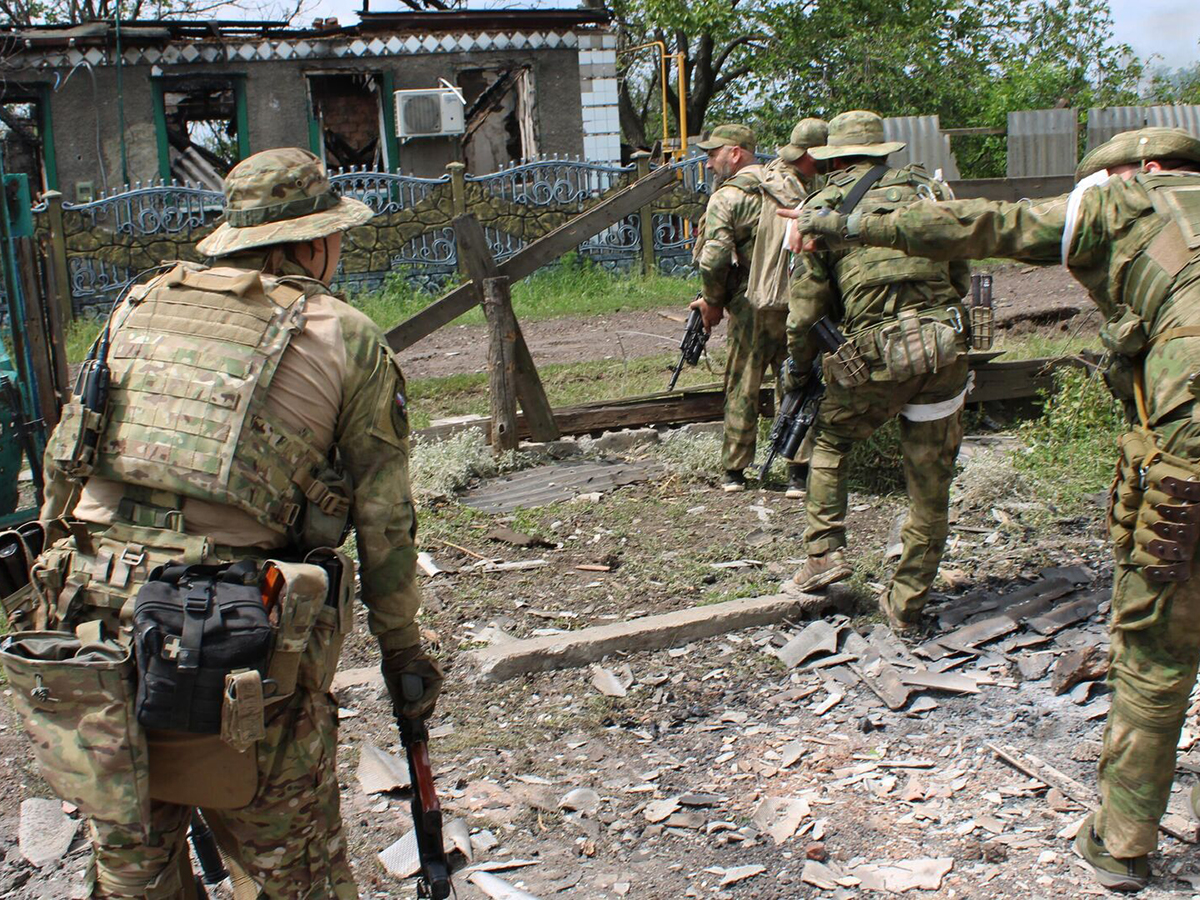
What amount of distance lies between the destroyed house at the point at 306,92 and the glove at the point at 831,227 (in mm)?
15035

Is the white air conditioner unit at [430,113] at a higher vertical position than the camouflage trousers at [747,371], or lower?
higher

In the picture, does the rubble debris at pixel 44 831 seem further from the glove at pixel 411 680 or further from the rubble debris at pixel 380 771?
the glove at pixel 411 680

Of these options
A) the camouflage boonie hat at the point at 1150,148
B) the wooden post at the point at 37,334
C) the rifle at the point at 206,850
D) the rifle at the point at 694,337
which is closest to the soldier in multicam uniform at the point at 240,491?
the rifle at the point at 206,850

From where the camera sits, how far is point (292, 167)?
277 centimetres

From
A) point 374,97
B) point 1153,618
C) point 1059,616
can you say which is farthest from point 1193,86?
point 1153,618

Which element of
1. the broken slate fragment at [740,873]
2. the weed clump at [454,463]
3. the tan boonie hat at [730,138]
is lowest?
the broken slate fragment at [740,873]

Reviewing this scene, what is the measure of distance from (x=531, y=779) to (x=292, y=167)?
88.2 inches

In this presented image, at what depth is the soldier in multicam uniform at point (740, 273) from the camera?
6.86 m

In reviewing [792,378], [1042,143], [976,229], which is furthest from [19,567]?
[1042,143]

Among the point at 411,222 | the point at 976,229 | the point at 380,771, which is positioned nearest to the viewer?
the point at 976,229

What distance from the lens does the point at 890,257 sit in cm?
486

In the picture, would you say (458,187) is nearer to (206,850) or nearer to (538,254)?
(538,254)

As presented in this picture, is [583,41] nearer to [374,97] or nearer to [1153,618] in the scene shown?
[374,97]

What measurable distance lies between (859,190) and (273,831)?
3.53 m
